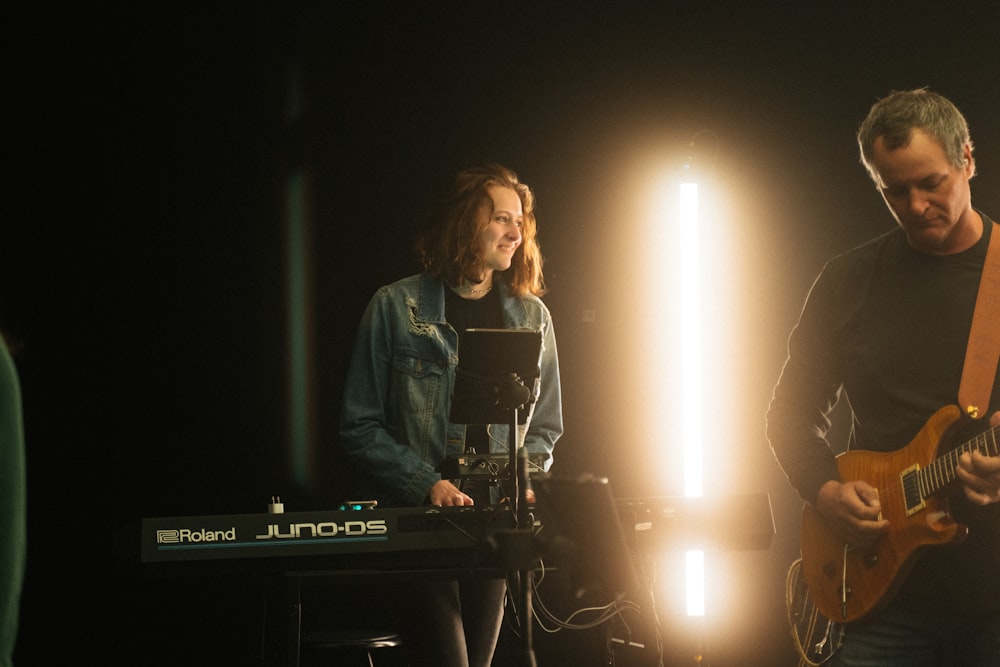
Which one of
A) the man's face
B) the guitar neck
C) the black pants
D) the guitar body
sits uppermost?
the man's face

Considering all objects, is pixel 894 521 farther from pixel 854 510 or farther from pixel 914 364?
pixel 914 364

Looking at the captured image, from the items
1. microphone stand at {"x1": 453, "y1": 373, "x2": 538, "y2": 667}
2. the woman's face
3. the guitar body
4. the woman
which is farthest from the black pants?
the woman's face

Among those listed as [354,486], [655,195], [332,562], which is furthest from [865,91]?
[332,562]

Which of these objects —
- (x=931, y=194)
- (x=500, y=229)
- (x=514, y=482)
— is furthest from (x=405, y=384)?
(x=931, y=194)

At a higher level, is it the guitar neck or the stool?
the guitar neck

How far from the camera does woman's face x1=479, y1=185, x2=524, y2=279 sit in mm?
3145

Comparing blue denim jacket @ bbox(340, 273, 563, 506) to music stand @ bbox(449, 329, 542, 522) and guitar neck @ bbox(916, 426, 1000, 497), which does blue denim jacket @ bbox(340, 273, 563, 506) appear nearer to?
music stand @ bbox(449, 329, 542, 522)

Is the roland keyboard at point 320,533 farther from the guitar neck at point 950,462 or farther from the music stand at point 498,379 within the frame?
the guitar neck at point 950,462

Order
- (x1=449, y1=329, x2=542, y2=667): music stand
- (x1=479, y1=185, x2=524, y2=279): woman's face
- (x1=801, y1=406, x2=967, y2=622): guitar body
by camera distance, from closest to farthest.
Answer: (x1=801, y1=406, x2=967, y2=622): guitar body → (x1=449, y1=329, x2=542, y2=667): music stand → (x1=479, y1=185, x2=524, y2=279): woman's face

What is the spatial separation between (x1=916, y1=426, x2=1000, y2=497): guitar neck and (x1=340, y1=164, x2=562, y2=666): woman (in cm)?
109

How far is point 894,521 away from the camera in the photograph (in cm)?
223

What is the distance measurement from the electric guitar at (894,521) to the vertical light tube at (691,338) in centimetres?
138

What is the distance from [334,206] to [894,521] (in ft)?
7.32

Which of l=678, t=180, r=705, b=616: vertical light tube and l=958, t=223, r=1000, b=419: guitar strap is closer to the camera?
l=958, t=223, r=1000, b=419: guitar strap
